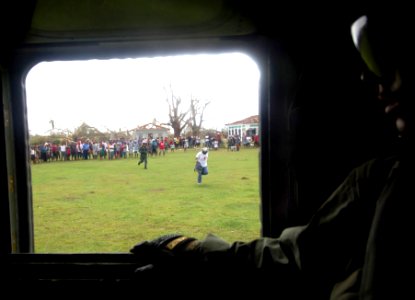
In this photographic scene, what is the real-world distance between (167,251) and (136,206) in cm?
754

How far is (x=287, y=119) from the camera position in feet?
5.73

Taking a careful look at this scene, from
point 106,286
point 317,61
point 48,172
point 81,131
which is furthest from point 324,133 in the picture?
point 81,131

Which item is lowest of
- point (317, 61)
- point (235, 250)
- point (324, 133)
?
point (235, 250)

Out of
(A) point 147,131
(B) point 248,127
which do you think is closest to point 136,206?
(B) point 248,127

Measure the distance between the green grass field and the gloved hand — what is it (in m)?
3.51

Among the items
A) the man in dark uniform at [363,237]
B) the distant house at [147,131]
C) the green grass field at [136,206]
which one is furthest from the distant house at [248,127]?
the distant house at [147,131]

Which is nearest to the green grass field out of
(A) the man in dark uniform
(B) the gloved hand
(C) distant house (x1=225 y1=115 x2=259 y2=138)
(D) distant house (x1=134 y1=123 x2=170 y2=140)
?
(C) distant house (x1=225 y1=115 x2=259 y2=138)

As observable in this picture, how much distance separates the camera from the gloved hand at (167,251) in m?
1.53

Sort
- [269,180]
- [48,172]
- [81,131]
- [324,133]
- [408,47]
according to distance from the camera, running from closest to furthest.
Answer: [408,47] < [324,133] < [269,180] < [48,172] < [81,131]

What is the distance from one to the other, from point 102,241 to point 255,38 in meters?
4.86

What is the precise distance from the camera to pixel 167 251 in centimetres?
155

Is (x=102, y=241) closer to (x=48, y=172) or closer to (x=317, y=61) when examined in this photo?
(x=317, y=61)

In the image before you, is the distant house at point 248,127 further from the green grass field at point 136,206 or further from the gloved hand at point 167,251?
the green grass field at point 136,206

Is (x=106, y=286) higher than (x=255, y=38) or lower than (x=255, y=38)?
lower
